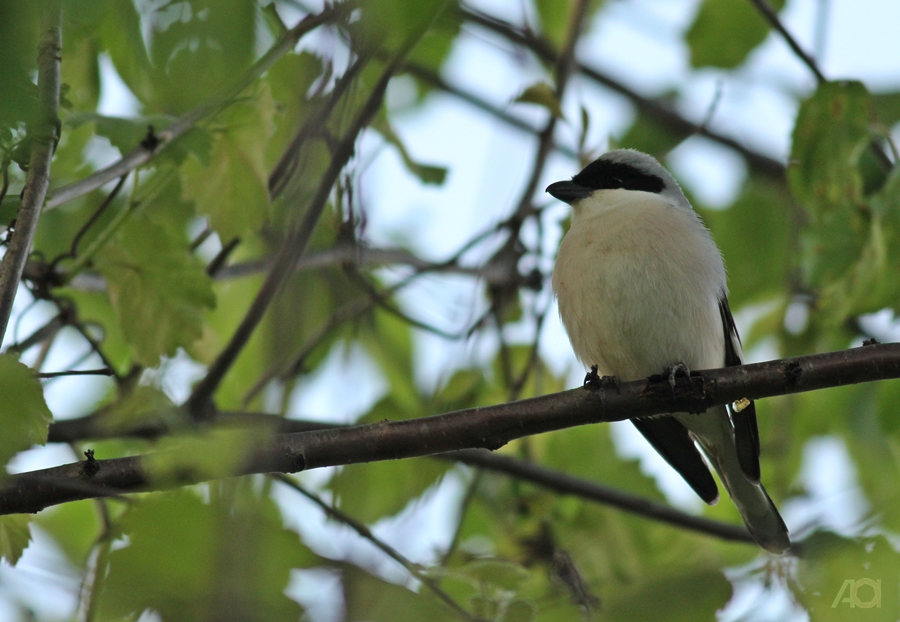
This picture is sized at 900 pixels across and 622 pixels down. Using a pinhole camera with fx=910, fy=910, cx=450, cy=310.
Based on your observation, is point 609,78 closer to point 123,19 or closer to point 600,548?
point 600,548

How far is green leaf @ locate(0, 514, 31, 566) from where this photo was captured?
2768 millimetres

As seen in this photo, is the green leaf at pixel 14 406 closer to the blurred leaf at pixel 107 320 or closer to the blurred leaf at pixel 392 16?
the blurred leaf at pixel 392 16

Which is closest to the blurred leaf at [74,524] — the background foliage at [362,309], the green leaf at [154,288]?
the background foliage at [362,309]

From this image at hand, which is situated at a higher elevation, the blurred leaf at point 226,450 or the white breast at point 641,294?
the white breast at point 641,294

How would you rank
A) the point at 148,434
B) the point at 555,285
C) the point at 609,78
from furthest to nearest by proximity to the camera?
the point at 609,78
the point at 555,285
the point at 148,434

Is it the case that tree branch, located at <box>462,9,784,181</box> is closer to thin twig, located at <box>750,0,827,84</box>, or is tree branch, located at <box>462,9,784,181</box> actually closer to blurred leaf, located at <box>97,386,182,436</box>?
thin twig, located at <box>750,0,827,84</box>

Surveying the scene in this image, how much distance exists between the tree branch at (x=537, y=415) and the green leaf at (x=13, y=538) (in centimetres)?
14

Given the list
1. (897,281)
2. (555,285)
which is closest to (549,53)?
(555,285)

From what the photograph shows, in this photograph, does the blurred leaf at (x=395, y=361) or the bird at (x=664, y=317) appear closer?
the bird at (x=664, y=317)

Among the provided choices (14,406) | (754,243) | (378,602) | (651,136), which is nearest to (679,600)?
(378,602)

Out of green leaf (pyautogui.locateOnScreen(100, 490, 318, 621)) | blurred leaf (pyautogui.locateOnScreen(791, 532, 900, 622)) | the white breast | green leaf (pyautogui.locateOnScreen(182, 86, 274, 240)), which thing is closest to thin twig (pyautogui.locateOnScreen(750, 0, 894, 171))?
the white breast

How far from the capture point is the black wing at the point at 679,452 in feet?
15.7

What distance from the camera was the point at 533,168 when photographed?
6.07 m

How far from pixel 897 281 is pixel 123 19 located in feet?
13.2
